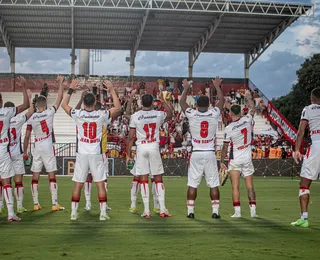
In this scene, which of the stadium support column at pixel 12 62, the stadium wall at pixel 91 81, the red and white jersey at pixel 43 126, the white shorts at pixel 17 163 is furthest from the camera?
the stadium support column at pixel 12 62

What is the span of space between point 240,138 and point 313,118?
2.00 meters

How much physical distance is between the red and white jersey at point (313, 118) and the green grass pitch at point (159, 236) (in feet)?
5.40

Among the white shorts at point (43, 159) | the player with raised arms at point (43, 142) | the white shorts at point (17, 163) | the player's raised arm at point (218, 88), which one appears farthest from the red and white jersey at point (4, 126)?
the player's raised arm at point (218, 88)

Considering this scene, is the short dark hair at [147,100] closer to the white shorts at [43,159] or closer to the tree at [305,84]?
the white shorts at [43,159]

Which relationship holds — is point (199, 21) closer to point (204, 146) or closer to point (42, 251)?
point (204, 146)

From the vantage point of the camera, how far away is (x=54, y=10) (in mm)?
39812

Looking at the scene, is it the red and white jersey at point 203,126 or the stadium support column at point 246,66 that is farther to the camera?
the stadium support column at point 246,66

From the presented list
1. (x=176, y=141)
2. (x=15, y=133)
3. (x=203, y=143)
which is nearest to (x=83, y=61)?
(x=176, y=141)

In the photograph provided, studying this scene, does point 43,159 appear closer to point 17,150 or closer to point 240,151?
point 17,150

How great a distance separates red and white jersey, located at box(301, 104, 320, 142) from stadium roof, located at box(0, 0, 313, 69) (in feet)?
91.9

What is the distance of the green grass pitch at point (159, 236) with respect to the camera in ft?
24.3

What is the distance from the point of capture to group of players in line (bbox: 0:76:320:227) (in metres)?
10.3

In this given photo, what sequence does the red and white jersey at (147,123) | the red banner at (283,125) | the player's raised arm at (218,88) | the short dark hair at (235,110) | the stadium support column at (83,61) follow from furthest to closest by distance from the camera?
the stadium support column at (83,61) → the red banner at (283,125) → the short dark hair at (235,110) → the red and white jersey at (147,123) → the player's raised arm at (218,88)

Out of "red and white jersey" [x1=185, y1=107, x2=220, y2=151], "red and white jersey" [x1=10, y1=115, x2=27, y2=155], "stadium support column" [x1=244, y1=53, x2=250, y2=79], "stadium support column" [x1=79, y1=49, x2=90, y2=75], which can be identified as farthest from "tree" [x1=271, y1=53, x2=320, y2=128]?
"red and white jersey" [x1=10, y1=115, x2=27, y2=155]
